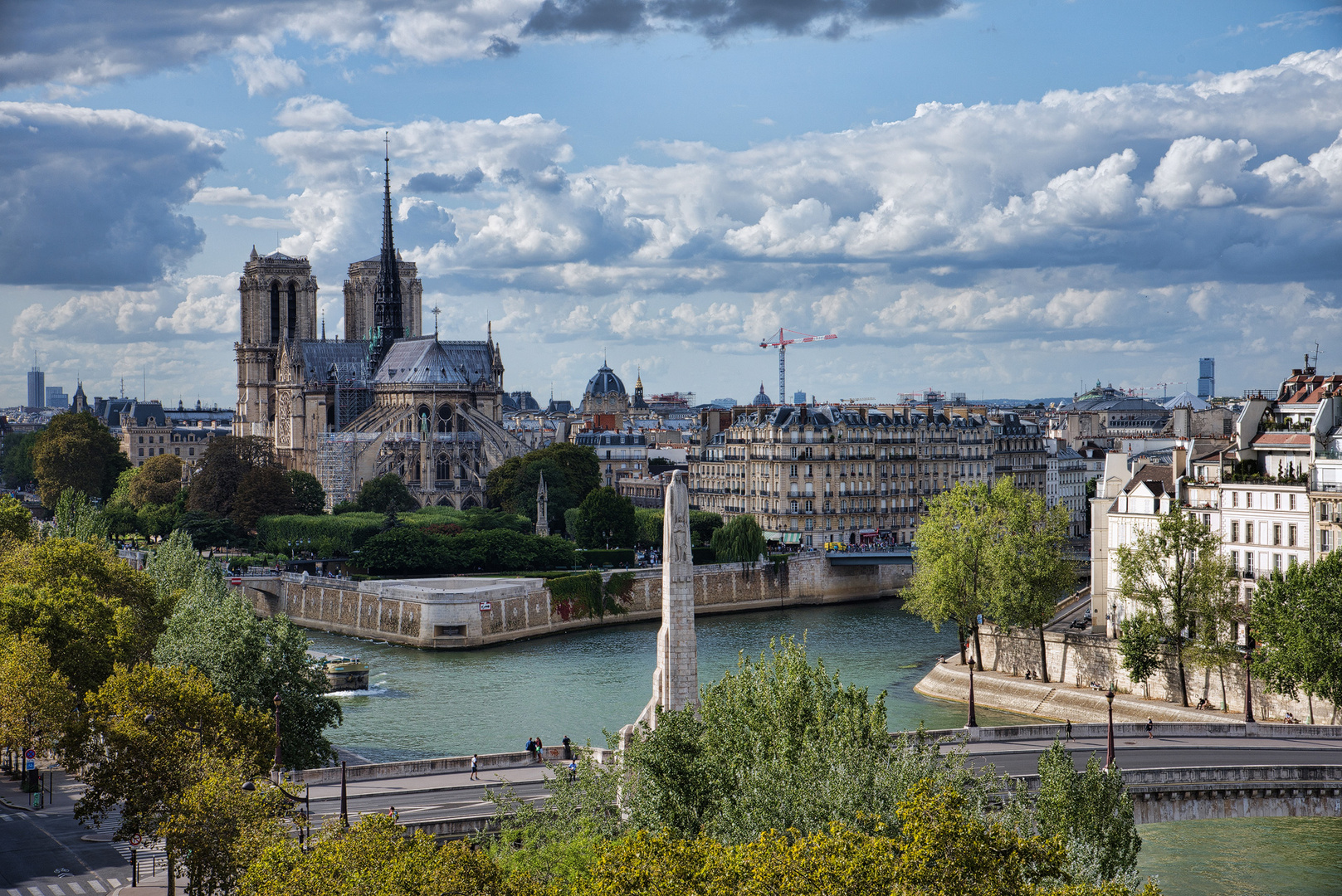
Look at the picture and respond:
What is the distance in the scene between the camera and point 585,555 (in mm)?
77875

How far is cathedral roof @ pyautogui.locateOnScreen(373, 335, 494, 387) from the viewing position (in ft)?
390

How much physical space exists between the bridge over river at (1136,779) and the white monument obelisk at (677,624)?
241cm

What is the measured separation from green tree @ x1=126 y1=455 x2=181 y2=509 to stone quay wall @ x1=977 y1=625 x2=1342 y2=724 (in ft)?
219

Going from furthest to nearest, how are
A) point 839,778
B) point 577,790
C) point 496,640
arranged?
point 496,640
point 577,790
point 839,778

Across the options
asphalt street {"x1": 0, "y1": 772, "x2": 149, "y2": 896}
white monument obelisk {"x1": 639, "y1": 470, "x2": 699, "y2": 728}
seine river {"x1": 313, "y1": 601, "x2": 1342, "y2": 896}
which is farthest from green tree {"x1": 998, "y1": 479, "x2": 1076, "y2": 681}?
asphalt street {"x1": 0, "y1": 772, "x2": 149, "y2": 896}

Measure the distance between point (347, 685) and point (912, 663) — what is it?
18694 millimetres

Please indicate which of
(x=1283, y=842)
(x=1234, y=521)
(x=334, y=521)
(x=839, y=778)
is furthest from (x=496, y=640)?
(x=839, y=778)

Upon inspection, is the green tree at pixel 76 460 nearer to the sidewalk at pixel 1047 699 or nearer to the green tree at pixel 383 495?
the green tree at pixel 383 495

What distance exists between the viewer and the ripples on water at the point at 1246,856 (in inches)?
1113

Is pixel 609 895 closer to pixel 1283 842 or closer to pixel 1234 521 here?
pixel 1283 842

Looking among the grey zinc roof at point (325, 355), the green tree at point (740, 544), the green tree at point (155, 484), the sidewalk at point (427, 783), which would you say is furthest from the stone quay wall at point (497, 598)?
the grey zinc roof at point (325, 355)

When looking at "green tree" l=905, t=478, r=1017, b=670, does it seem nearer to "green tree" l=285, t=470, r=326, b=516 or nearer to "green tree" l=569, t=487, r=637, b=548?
"green tree" l=569, t=487, r=637, b=548

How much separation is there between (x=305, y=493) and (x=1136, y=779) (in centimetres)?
7225

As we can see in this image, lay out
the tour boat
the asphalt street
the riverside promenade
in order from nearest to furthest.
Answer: the asphalt street → the riverside promenade → the tour boat
